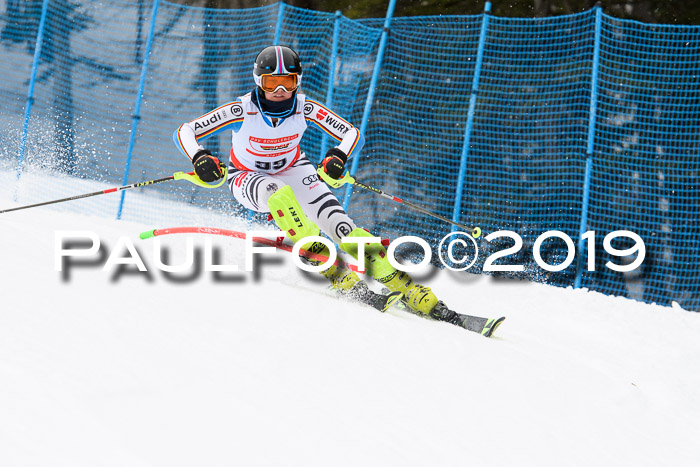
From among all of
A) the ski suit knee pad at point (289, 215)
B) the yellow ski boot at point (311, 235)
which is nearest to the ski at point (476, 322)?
the yellow ski boot at point (311, 235)

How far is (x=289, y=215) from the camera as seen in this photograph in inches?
173

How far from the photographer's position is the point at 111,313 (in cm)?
295

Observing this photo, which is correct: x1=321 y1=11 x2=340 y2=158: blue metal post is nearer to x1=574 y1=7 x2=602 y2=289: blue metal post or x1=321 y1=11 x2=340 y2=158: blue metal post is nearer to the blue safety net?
the blue safety net

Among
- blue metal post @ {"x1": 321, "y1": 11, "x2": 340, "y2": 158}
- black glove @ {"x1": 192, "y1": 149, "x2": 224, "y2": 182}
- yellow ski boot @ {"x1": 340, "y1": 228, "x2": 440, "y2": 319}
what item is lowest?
yellow ski boot @ {"x1": 340, "y1": 228, "x2": 440, "y2": 319}

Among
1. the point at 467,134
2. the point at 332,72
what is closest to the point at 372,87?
the point at 332,72

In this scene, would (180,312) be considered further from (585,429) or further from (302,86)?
(302,86)

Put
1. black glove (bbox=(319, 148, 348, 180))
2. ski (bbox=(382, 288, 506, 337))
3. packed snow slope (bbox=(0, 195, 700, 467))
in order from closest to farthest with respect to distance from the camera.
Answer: packed snow slope (bbox=(0, 195, 700, 467)) → ski (bbox=(382, 288, 506, 337)) → black glove (bbox=(319, 148, 348, 180))

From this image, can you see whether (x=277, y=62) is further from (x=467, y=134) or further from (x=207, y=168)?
(x=467, y=134)

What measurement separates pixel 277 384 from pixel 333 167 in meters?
2.33

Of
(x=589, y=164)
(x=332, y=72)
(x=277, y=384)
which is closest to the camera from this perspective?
(x=277, y=384)

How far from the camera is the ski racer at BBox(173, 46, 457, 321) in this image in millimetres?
4449

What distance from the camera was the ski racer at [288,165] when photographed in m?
4.45

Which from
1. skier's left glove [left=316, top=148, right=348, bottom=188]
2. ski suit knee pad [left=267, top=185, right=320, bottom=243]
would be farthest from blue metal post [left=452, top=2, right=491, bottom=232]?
ski suit knee pad [left=267, top=185, right=320, bottom=243]

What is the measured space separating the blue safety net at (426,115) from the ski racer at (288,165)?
2.13 metres
